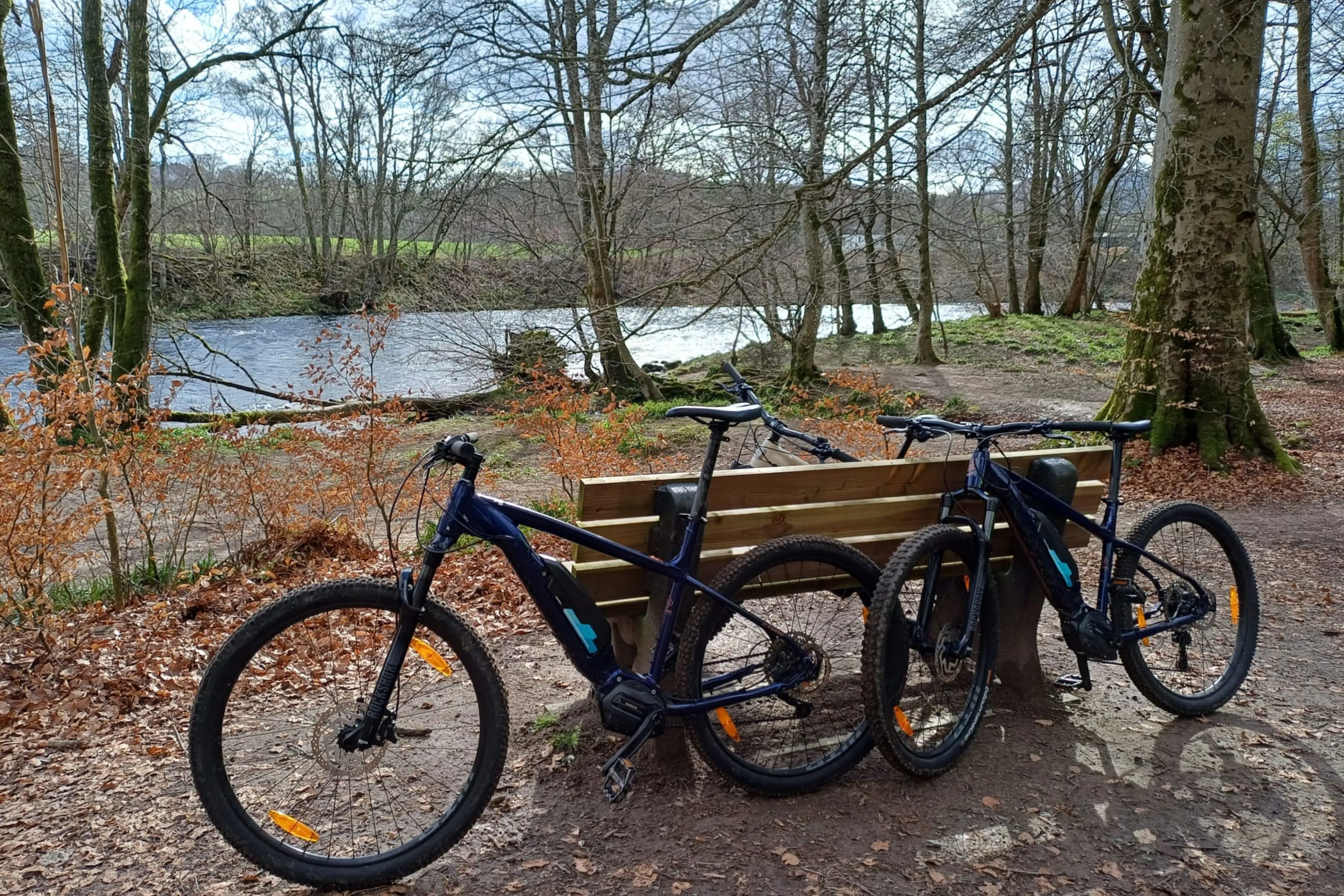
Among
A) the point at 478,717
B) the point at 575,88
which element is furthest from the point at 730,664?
the point at 575,88

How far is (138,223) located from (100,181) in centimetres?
113

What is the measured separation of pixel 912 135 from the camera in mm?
14000

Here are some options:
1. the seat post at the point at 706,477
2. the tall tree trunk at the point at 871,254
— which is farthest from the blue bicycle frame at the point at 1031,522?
the tall tree trunk at the point at 871,254

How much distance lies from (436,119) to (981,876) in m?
7.45

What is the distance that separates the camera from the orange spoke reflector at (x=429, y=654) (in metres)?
2.33

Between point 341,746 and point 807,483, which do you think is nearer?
point 341,746

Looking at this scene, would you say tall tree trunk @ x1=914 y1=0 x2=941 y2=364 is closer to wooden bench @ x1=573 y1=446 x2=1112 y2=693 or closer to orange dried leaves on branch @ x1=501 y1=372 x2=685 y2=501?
orange dried leaves on branch @ x1=501 y1=372 x2=685 y2=501

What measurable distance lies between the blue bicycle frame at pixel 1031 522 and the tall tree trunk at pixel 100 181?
32.8 ft

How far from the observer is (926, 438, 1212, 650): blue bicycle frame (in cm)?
286

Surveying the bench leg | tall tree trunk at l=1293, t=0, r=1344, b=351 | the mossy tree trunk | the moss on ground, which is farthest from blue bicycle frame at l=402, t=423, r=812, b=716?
the moss on ground

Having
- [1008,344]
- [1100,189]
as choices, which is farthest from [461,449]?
[1008,344]

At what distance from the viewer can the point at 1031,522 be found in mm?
2959

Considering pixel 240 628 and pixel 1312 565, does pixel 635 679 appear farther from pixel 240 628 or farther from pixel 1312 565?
pixel 1312 565

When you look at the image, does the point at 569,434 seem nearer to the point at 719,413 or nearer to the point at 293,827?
the point at 719,413
